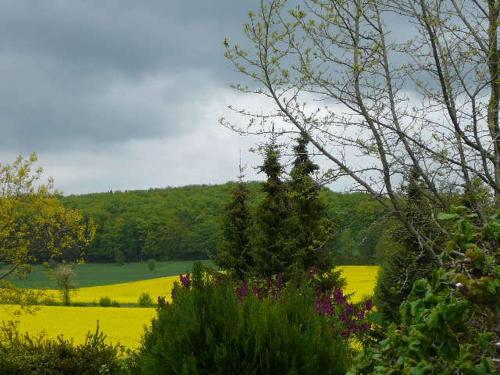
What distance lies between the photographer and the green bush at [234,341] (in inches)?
206

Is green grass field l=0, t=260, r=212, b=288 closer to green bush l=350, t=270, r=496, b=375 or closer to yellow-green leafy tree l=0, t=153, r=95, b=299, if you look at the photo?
yellow-green leafy tree l=0, t=153, r=95, b=299

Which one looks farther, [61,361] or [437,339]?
[61,361]

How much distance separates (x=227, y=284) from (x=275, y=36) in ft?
15.2

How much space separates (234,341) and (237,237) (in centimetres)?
2212

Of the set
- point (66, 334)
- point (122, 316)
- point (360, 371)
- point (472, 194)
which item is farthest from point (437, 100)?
point (122, 316)

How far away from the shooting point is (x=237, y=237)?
27422mm

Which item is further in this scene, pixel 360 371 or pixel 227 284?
pixel 227 284

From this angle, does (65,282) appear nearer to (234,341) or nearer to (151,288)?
(151,288)

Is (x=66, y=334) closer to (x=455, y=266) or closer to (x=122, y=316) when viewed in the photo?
(x=122, y=316)

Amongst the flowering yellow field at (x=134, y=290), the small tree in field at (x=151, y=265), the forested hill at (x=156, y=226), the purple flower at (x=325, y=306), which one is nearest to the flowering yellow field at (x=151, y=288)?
the flowering yellow field at (x=134, y=290)

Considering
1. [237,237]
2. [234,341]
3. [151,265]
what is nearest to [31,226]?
[237,237]

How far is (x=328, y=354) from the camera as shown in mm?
5562

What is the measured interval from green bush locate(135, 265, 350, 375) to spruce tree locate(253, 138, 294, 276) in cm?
1921

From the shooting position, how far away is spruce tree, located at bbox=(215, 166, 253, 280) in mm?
27109
